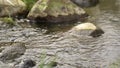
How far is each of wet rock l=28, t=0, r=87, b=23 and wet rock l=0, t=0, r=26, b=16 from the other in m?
0.64

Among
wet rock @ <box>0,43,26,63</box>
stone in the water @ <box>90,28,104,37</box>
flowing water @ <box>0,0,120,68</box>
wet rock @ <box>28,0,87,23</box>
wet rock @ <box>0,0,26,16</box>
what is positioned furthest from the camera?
wet rock @ <box>0,0,26,16</box>

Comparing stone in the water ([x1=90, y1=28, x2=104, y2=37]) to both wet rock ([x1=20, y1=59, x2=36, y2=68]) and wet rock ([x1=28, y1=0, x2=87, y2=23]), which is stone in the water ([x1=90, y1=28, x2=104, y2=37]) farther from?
wet rock ([x1=20, y1=59, x2=36, y2=68])

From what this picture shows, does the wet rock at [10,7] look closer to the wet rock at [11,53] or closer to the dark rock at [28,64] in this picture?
the wet rock at [11,53]

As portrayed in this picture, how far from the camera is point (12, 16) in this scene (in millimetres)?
13984

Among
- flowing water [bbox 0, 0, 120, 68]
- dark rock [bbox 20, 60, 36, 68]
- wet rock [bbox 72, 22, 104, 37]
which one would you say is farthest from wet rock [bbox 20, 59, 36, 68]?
wet rock [bbox 72, 22, 104, 37]

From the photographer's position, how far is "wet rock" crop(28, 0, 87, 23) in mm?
13305

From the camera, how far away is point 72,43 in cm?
1083

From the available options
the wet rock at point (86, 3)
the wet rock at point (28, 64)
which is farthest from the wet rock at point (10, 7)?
the wet rock at point (28, 64)

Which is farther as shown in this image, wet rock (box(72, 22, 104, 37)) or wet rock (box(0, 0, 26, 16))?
wet rock (box(0, 0, 26, 16))

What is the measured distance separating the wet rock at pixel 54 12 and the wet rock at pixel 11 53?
3466mm

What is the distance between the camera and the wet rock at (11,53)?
9285 millimetres

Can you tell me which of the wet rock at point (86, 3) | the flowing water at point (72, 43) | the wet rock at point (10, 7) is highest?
the wet rock at point (10, 7)

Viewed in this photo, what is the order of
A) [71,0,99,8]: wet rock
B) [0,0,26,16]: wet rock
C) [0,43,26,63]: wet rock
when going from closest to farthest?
[0,43,26,63]: wet rock → [0,0,26,16]: wet rock → [71,0,99,8]: wet rock

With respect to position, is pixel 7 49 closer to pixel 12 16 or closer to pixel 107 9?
pixel 12 16
